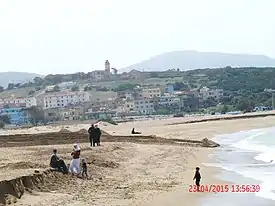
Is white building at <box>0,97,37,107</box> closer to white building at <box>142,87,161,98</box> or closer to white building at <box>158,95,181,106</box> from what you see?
white building at <box>142,87,161,98</box>

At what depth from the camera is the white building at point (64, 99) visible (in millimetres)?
144375

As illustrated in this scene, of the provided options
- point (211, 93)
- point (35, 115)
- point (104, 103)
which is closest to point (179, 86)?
point (211, 93)

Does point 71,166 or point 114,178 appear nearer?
point 71,166

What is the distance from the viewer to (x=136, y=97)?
142 m

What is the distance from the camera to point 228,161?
27.2 metres

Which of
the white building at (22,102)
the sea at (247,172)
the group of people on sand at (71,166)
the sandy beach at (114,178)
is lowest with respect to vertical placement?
the white building at (22,102)

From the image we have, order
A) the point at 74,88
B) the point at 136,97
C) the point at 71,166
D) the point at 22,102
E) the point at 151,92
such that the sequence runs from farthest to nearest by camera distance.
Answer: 1. the point at 74,88
2. the point at 151,92
3. the point at 22,102
4. the point at 136,97
5. the point at 71,166

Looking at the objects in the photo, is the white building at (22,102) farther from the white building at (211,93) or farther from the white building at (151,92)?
the white building at (211,93)

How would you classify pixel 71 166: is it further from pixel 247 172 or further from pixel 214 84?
pixel 214 84

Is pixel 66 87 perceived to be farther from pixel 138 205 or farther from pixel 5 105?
pixel 138 205

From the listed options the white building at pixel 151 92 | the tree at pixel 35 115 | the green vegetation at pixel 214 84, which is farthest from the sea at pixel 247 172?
the white building at pixel 151 92

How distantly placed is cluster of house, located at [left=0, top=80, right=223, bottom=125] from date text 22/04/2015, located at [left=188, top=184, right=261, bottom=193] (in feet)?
315

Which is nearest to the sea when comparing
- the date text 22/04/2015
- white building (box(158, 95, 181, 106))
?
the date text 22/04/2015

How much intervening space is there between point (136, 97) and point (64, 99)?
1793 centimetres
